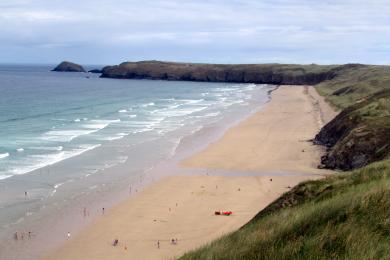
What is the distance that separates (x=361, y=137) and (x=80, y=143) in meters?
21.8

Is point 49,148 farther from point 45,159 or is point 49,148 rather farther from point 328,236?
point 328,236

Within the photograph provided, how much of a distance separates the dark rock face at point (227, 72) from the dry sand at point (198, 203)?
288 ft

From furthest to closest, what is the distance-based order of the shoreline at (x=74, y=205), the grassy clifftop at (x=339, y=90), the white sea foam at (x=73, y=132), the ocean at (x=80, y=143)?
the white sea foam at (x=73, y=132), the grassy clifftop at (x=339, y=90), the ocean at (x=80, y=143), the shoreline at (x=74, y=205)

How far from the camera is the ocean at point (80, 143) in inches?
1029

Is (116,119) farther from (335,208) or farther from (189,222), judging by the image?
(335,208)

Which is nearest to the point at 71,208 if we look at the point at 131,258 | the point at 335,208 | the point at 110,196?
the point at 110,196

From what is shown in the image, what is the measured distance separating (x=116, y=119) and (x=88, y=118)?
3.25 metres

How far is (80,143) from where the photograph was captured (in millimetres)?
41219

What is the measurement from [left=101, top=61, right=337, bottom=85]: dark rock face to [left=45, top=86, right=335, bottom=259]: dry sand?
8765 cm

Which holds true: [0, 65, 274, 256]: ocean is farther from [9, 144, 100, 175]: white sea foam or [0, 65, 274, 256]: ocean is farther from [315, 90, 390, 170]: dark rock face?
[315, 90, 390, 170]: dark rock face

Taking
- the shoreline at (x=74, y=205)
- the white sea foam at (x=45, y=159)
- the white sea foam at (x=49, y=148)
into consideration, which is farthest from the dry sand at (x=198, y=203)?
the white sea foam at (x=49, y=148)

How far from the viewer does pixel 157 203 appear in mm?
25625

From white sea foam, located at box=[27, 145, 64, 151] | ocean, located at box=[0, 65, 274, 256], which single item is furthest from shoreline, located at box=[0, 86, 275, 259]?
white sea foam, located at box=[27, 145, 64, 151]

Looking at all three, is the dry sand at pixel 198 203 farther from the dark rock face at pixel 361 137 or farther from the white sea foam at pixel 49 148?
the white sea foam at pixel 49 148
